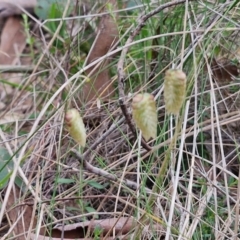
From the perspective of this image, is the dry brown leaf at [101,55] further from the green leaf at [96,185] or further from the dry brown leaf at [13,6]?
the dry brown leaf at [13,6]

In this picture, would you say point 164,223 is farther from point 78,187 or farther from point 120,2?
point 120,2

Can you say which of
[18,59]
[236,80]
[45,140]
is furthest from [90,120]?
[18,59]

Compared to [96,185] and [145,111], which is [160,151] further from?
[145,111]

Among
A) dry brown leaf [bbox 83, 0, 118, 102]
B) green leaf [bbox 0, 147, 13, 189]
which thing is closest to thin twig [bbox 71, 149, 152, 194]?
green leaf [bbox 0, 147, 13, 189]

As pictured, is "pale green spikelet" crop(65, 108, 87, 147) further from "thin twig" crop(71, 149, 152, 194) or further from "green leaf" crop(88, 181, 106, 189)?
"green leaf" crop(88, 181, 106, 189)

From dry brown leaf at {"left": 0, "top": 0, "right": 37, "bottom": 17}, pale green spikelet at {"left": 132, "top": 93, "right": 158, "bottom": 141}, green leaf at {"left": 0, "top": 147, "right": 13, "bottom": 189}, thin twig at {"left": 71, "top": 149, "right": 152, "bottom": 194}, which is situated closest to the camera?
pale green spikelet at {"left": 132, "top": 93, "right": 158, "bottom": 141}

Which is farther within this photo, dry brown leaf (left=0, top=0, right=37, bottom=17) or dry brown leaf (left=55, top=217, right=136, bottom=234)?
dry brown leaf (left=0, top=0, right=37, bottom=17)

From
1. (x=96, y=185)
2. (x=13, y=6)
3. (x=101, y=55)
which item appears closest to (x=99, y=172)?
(x=96, y=185)
